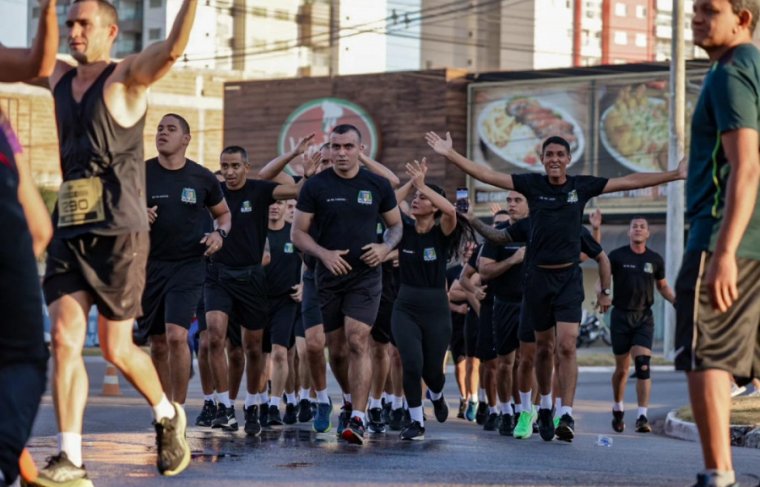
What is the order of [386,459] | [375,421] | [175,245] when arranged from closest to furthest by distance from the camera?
[386,459] < [175,245] < [375,421]

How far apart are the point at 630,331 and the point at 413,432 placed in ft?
17.3

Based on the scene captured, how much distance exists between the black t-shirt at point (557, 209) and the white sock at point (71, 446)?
6673mm

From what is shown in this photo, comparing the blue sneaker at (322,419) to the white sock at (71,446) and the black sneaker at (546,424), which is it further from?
the white sock at (71,446)

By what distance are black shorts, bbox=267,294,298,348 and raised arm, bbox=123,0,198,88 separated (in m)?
7.57

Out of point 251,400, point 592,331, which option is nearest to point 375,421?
point 251,400

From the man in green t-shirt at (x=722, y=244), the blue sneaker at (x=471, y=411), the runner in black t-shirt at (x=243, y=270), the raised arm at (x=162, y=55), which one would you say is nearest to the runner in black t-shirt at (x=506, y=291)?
the blue sneaker at (x=471, y=411)

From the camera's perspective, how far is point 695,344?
6.77m

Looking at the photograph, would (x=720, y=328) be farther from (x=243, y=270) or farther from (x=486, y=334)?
(x=486, y=334)

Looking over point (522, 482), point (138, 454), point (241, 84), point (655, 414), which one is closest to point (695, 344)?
point (522, 482)

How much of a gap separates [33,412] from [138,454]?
15.4 feet

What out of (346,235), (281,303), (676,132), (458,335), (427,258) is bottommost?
(458,335)

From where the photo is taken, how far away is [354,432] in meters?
11.6

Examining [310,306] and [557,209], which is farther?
[557,209]

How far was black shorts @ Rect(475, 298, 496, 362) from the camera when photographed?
16219mm
